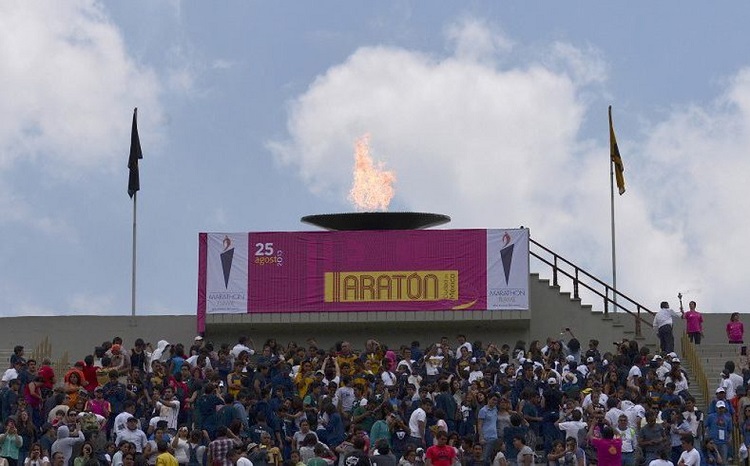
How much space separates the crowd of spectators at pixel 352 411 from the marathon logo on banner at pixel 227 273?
8.14 m

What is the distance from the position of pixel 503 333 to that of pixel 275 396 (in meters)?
13.1

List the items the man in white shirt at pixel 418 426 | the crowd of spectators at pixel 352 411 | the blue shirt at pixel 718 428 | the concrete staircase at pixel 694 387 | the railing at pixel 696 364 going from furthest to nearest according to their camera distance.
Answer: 1. the railing at pixel 696 364
2. the concrete staircase at pixel 694 387
3. the blue shirt at pixel 718 428
4. the man in white shirt at pixel 418 426
5. the crowd of spectators at pixel 352 411

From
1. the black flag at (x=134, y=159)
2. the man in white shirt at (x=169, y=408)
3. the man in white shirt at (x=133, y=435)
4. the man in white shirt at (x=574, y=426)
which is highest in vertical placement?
the black flag at (x=134, y=159)

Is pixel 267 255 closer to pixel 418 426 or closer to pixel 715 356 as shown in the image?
pixel 715 356

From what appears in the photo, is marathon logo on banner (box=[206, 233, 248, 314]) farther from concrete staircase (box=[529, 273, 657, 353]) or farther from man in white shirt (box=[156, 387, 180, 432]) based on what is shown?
man in white shirt (box=[156, 387, 180, 432])

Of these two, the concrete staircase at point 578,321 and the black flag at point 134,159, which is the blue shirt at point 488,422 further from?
the black flag at point 134,159

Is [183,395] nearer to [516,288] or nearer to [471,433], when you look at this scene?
[471,433]

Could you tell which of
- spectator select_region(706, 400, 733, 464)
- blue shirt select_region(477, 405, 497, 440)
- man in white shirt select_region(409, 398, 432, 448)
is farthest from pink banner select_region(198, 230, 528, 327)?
man in white shirt select_region(409, 398, 432, 448)

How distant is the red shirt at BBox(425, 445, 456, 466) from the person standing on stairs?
12.0 m

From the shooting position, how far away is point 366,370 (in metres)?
33.4

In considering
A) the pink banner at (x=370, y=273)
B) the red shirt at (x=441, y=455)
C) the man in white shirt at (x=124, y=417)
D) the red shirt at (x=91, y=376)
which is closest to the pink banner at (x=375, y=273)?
the pink banner at (x=370, y=273)

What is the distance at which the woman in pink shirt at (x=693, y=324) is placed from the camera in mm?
40531


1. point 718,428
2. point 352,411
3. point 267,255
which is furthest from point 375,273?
point 718,428

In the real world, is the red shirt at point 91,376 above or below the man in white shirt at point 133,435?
above
